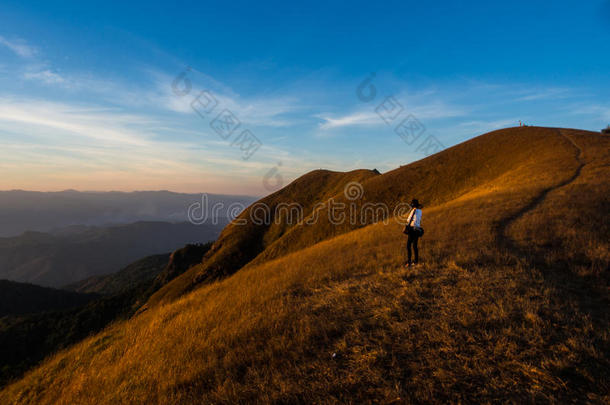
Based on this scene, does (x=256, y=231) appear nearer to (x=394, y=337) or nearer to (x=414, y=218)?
(x=414, y=218)

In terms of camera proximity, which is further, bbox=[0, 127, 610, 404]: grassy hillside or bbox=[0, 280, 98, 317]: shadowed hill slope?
bbox=[0, 280, 98, 317]: shadowed hill slope

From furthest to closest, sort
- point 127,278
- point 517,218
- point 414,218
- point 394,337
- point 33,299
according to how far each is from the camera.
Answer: point 127,278, point 33,299, point 517,218, point 414,218, point 394,337

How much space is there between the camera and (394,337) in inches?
181

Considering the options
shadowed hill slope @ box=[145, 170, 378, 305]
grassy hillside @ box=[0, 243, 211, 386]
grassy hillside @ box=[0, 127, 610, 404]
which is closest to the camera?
grassy hillside @ box=[0, 127, 610, 404]

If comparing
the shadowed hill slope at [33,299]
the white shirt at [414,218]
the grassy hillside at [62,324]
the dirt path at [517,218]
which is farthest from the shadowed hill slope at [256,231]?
the shadowed hill slope at [33,299]

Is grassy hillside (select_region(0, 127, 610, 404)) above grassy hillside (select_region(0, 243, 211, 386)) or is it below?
above

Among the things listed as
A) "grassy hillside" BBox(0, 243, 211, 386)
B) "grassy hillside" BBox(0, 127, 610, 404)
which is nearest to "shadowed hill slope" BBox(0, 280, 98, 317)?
"grassy hillside" BBox(0, 243, 211, 386)

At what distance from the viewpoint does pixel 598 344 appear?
395cm

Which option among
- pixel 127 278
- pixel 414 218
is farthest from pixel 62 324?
pixel 127 278

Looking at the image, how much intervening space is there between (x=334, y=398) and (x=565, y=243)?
11.5m

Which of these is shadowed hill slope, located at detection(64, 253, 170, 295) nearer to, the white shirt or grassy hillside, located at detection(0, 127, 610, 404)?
grassy hillside, located at detection(0, 127, 610, 404)

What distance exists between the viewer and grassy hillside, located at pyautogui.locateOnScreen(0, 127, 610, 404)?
3500 millimetres

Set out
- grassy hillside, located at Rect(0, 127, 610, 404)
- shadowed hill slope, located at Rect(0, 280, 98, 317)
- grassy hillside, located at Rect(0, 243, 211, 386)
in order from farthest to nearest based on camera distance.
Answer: shadowed hill slope, located at Rect(0, 280, 98, 317), grassy hillside, located at Rect(0, 243, 211, 386), grassy hillside, located at Rect(0, 127, 610, 404)

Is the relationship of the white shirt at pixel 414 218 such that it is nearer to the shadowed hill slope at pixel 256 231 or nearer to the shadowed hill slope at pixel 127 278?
the shadowed hill slope at pixel 256 231
